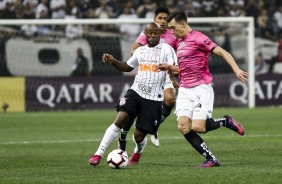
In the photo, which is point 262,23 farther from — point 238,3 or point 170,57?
point 170,57

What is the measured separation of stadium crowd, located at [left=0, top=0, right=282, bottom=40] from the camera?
31.4 m

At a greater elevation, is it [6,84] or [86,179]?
[86,179]

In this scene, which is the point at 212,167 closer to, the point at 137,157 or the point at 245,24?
the point at 137,157

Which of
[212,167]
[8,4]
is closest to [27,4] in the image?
[8,4]

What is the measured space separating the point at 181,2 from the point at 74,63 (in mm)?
6015

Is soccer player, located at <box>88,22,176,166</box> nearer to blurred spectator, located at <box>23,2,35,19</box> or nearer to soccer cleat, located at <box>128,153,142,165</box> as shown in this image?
soccer cleat, located at <box>128,153,142,165</box>

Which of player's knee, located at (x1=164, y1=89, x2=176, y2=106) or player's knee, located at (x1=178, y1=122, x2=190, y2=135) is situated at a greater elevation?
player's knee, located at (x1=178, y1=122, x2=190, y2=135)

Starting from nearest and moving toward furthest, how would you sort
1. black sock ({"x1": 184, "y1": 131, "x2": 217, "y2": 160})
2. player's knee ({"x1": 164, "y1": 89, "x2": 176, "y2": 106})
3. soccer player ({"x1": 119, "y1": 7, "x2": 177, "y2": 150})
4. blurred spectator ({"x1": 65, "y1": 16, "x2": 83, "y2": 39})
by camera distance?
black sock ({"x1": 184, "y1": 131, "x2": 217, "y2": 160}) < soccer player ({"x1": 119, "y1": 7, "x2": 177, "y2": 150}) < player's knee ({"x1": 164, "y1": 89, "x2": 176, "y2": 106}) < blurred spectator ({"x1": 65, "y1": 16, "x2": 83, "y2": 39})

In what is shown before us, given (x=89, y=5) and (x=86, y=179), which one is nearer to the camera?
(x=86, y=179)

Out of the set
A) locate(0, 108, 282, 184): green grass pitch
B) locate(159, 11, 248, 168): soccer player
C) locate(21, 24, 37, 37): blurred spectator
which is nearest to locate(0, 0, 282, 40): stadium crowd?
locate(21, 24, 37, 37): blurred spectator

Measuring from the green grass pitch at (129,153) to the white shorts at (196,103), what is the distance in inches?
29.1

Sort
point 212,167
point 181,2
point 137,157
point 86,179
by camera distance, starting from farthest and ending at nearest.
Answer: point 181,2
point 137,157
point 212,167
point 86,179

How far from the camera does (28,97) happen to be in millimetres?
27609

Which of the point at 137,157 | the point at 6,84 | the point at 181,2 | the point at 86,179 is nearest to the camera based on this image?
the point at 86,179
